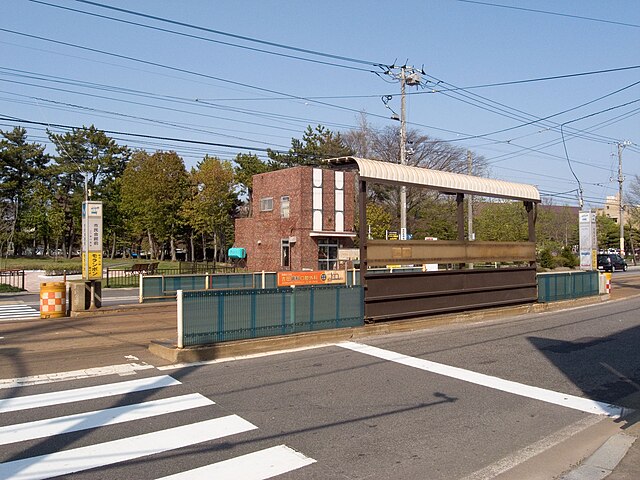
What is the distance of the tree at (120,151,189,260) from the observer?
6419cm

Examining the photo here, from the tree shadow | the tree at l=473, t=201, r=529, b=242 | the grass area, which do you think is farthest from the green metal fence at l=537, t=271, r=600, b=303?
the grass area

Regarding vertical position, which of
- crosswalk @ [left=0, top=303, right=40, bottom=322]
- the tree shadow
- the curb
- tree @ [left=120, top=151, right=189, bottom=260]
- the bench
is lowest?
crosswalk @ [left=0, top=303, right=40, bottom=322]

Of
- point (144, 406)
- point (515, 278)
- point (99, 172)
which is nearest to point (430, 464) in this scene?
point (144, 406)

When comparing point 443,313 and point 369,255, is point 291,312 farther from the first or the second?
point 443,313

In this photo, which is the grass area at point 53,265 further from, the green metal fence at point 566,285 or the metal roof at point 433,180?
the metal roof at point 433,180

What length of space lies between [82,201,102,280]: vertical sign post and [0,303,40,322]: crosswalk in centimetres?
241

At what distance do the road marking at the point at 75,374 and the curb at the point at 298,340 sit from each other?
2.30 feet

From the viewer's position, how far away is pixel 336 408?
7.57 meters

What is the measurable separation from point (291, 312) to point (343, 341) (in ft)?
4.74

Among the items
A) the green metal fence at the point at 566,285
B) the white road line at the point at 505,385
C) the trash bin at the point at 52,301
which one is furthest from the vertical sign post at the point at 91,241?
the green metal fence at the point at 566,285

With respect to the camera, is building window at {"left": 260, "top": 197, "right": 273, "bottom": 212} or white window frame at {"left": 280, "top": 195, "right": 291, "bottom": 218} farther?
building window at {"left": 260, "top": 197, "right": 273, "bottom": 212}

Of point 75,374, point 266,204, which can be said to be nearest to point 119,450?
point 75,374

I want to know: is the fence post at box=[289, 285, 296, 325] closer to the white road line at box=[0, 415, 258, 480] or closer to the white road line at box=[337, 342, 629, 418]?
the white road line at box=[337, 342, 629, 418]

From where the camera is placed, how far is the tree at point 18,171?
245 feet
